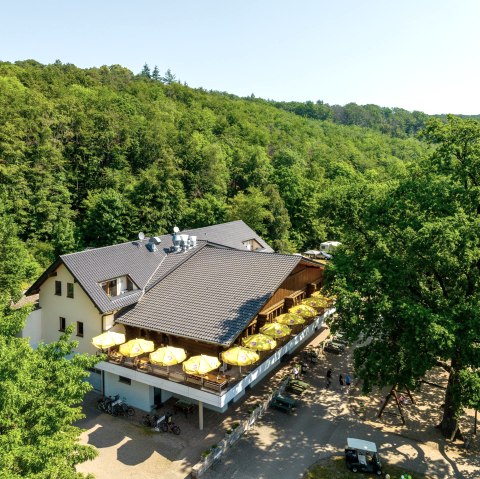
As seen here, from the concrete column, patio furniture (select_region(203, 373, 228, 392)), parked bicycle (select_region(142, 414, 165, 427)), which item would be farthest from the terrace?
parked bicycle (select_region(142, 414, 165, 427))

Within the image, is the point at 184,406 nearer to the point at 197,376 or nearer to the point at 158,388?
the point at 158,388

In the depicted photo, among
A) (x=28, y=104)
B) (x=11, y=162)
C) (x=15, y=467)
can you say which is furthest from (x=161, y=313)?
(x=28, y=104)

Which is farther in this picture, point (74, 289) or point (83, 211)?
point (83, 211)

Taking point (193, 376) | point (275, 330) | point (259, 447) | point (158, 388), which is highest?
point (275, 330)

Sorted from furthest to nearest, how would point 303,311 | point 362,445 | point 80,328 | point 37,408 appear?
1. point 303,311
2. point 80,328
3. point 362,445
4. point 37,408

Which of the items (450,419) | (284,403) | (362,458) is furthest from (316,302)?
(362,458)

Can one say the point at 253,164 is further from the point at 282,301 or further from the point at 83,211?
the point at 282,301
